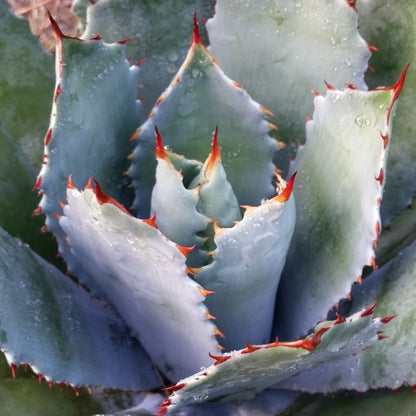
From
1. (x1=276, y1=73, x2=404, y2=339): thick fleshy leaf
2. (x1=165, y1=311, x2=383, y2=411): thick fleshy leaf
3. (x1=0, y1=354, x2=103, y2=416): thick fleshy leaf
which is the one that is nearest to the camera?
(x1=165, y1=311, x2=383, y2=411): thick fleshy leaf

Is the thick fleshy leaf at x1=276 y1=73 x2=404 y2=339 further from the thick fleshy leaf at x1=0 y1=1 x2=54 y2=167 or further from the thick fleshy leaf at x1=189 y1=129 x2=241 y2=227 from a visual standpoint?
the thick fleshy leaf at x1=0 y1=1 x2=54 y2=167

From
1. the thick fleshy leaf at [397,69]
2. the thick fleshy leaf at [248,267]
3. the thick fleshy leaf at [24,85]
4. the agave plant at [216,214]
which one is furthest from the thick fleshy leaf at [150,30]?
the thick fleshy leaf at [248,267]

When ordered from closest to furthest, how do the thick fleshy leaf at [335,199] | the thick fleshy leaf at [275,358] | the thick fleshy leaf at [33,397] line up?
the thick fleshy leaf at [275,358] → the thick fleshy leaf at [335,199] → the thick fleshy leaf at [33,397]

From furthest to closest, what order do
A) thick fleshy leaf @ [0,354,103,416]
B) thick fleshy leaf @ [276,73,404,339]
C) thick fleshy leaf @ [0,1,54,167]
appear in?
thick fleshy leaf @ [0,1,54,167] → thick fleshy leaf @ [0,354,103,416] → thick fleshy leaf @ [276,73,404,339]

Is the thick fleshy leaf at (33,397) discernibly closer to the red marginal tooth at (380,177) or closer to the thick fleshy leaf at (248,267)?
the thick fleshy leaf at (248,267)

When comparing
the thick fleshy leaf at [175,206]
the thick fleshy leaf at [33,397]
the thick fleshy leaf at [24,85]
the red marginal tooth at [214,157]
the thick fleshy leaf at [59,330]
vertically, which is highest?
the thick fleshy leaf at [24,85]

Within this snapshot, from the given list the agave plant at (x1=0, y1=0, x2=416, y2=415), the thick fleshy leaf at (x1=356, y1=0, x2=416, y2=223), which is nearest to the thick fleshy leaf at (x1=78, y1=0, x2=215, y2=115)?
the agave plant at (x1=0, y1=0, x2=416, y2=415)
